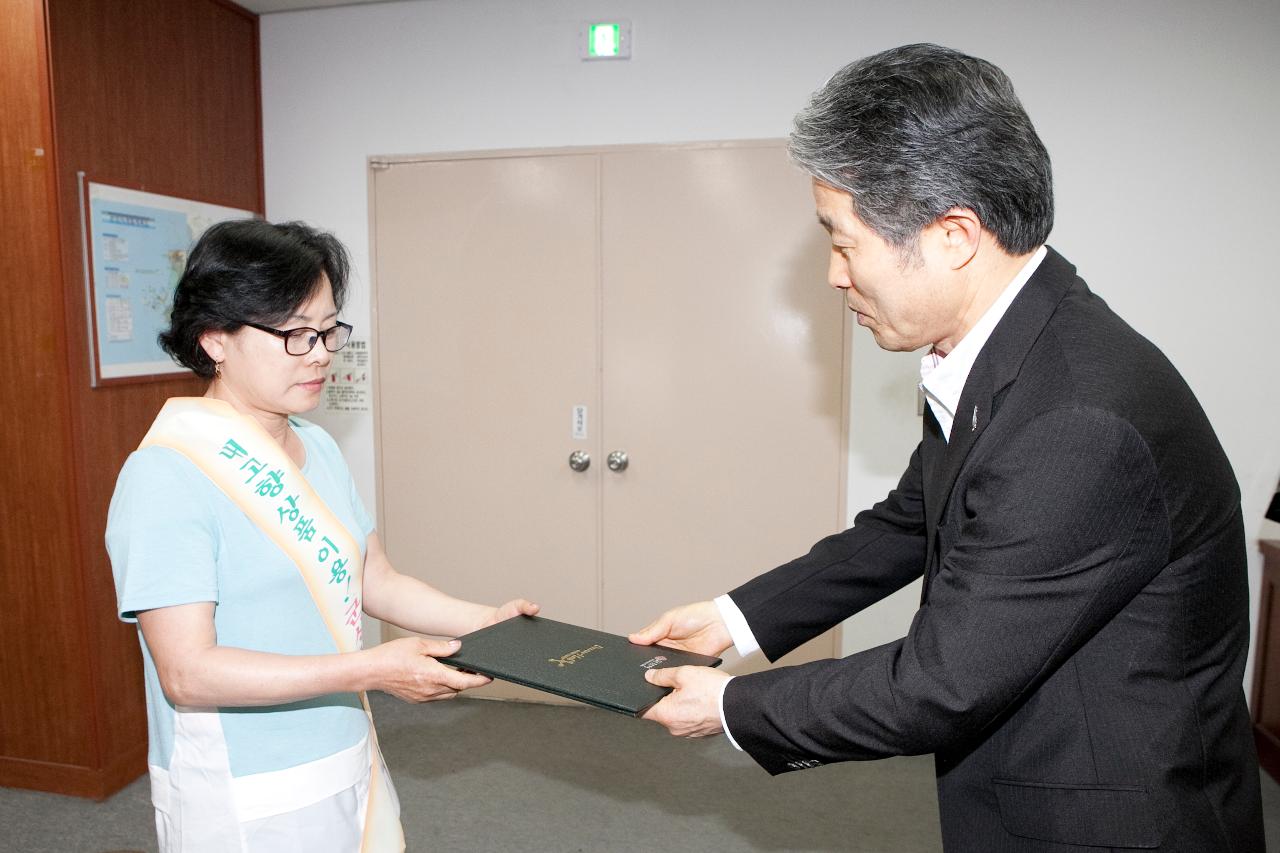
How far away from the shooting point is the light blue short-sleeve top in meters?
1.23

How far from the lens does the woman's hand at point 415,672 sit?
A: 4.37 feet

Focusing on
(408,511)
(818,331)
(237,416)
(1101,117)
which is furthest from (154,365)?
(1101,117)

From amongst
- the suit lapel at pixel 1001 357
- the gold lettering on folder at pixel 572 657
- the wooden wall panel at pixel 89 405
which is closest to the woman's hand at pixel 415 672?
the gold lettering on folder at pixel 572 657

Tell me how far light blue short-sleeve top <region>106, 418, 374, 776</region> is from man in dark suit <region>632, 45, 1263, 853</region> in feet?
2.15

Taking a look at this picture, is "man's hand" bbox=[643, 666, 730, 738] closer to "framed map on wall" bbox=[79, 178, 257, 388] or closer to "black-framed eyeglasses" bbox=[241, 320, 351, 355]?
"black-framed eyeglasses" bbox=[241, 320, 351, 355]

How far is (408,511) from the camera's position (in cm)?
367

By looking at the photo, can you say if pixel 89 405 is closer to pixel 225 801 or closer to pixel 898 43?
pixel 225 801

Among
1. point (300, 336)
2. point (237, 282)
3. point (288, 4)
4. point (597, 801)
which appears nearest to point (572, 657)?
point (300, 336)

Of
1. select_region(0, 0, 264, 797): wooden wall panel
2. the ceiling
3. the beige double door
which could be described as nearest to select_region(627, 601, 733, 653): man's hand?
the beige double door

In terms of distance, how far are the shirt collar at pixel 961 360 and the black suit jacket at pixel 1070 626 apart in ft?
0.09

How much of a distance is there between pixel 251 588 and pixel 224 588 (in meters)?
0.04

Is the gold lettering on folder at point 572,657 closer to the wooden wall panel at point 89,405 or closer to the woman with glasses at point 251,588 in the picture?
the woman with glasses at point 251,588

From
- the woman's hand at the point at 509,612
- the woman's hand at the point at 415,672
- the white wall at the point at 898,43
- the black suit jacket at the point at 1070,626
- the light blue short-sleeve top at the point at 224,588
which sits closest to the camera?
the black suit jacket at the point at 1070,626

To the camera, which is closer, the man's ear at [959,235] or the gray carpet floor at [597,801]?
the man's ear at [959,235]
